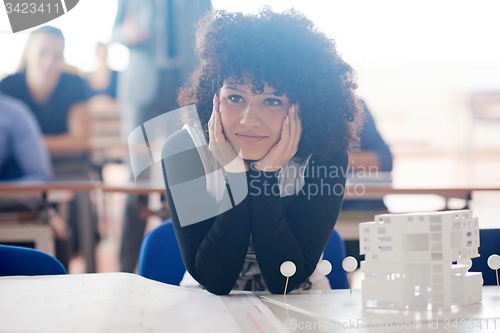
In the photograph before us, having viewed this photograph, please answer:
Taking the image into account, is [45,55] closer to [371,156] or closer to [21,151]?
[21,151]

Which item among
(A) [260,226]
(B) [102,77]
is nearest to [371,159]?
(A) [260,226]

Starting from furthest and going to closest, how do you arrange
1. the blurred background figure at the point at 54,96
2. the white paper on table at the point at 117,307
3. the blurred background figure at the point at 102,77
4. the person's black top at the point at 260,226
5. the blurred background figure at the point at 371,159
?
the blurred background figure at the point at 102,77 → the blurred background figure at the point at 54,96 → the blurred background figure at the point at 371,159 → the person's black top at the point at 260,226 → the white paper on table at the point at 117,307

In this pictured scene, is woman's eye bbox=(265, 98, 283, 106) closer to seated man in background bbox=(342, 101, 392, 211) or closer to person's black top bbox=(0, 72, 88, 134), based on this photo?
A: seated man in background bbox=(342, 101, 392, 211)

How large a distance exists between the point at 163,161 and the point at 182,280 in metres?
0.31

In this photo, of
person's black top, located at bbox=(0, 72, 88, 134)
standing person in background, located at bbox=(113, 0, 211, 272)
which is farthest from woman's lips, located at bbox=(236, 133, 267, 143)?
person's black top, located at bbox=(0, 72, 88, 134)

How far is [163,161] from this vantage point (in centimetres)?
99

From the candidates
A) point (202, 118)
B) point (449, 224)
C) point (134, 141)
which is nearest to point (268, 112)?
point (202, 118)

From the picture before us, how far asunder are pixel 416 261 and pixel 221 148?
43 centimetres

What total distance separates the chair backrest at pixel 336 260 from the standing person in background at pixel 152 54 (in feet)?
4.21

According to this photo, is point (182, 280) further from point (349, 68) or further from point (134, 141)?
point (349, 68)

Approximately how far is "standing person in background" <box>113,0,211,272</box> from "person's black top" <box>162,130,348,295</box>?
134 centimetres

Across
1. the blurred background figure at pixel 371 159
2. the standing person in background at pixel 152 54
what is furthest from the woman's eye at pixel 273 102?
the standing person in background at pixel 152 54

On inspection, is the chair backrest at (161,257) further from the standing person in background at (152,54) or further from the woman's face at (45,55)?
the woman's face at (45,55)

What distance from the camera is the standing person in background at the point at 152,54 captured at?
7.76 feet
